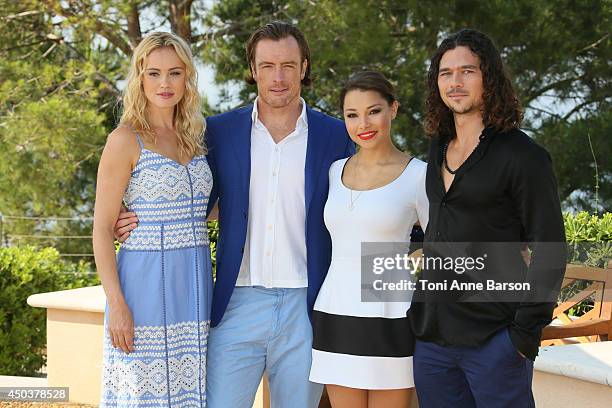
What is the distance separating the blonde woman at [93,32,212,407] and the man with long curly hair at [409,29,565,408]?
81 centimetres

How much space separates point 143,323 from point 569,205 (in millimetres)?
7485

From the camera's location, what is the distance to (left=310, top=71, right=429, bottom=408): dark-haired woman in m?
2.98

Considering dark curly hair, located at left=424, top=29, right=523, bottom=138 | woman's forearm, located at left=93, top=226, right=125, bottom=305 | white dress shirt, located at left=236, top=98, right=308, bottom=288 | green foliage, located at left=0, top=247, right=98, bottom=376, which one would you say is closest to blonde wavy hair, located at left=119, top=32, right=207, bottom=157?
white dress shirt, located at left=236, top=98, right=308, bottom=288

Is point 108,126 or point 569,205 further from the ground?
point 108,126

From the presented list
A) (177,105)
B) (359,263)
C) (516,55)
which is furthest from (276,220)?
(516,55)

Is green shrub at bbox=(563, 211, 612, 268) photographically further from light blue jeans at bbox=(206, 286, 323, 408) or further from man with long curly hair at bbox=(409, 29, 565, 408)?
man with long curly hair at bbox=(409, 29, 565, 408)

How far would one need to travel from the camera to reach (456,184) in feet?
8.78

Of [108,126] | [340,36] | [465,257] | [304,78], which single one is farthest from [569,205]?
[465,257]

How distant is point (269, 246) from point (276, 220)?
0.32 ft

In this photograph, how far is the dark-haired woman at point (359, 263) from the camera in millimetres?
2980

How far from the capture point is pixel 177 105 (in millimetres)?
3350

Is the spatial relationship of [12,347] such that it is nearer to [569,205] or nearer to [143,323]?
[143,323]

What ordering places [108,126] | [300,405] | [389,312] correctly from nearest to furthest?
[389,312] → [300,405] → [108,126]

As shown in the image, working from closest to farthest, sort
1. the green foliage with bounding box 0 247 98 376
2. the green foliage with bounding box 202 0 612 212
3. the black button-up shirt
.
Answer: the black button-up shirt, the green foliage with bounding box 0 247 98 376, the green foliage with bounding box 202 0 612 212
